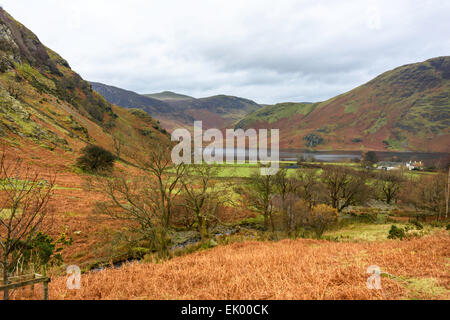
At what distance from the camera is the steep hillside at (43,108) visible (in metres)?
40.2

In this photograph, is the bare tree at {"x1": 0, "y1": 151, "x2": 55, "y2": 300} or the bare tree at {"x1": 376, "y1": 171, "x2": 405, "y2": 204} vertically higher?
the bare tree at {"x1": 0, "y1": 151, "x2": 55, "y2": 300}

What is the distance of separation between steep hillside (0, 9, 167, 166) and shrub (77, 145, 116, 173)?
2284 mm

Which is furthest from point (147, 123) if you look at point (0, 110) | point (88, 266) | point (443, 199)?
point (443, 199)

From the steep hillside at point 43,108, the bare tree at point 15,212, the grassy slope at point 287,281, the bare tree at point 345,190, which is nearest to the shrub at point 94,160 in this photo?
the steep hillside at point 43,108

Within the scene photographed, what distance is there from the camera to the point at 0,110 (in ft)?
133

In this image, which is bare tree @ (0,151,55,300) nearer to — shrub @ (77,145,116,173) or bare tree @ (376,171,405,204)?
shrub @ (77,145,116,173)

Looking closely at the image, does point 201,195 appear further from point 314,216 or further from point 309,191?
point 309,191

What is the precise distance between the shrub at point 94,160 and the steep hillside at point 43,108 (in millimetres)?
2284

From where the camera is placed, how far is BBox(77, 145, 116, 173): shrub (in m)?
40.6

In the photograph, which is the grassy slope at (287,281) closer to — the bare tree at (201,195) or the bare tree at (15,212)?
the bare tree at (15,212)

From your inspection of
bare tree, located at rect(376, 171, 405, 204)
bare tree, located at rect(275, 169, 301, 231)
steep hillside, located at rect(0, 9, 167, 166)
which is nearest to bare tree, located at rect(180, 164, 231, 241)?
steep hillside, located at rect(0, 9, 167, 166)

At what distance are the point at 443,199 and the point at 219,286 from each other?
1954 inches

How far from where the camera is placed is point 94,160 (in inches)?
1625

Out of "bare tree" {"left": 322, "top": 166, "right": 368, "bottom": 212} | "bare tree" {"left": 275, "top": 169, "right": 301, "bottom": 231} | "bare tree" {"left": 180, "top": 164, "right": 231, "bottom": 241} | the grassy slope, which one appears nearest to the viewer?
the grassy slope
